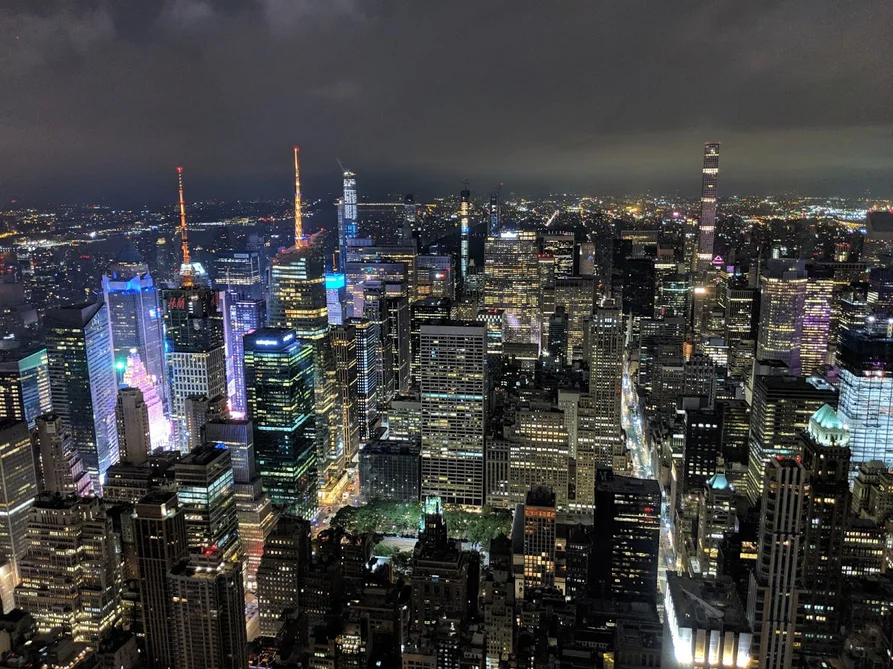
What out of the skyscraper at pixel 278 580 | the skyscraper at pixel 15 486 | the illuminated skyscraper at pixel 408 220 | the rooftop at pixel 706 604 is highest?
the illuminated skyscraper at pixel 408 220

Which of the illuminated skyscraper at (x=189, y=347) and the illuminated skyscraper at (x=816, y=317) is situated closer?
the illuminated skyscraper at (x=189, y=347)

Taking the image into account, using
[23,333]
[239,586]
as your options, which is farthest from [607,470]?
[23,333]

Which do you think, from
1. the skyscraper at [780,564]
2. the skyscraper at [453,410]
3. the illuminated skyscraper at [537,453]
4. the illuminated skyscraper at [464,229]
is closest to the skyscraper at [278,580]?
the skyscraper at [453,410]

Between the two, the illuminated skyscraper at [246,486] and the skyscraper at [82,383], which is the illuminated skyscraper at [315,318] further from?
the skyscraper at [82,383]

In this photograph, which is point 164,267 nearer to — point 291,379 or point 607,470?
point 291,379

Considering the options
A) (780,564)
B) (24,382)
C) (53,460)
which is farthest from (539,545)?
(24,382)

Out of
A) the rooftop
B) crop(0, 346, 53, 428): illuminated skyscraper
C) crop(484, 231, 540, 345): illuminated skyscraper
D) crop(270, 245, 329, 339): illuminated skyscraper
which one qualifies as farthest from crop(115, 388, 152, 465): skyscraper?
crop(484, 231, 540, 345): illuminated skyscraper

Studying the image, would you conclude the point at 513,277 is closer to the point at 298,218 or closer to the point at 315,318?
the point at 315,318

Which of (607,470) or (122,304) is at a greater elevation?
(122,304)
